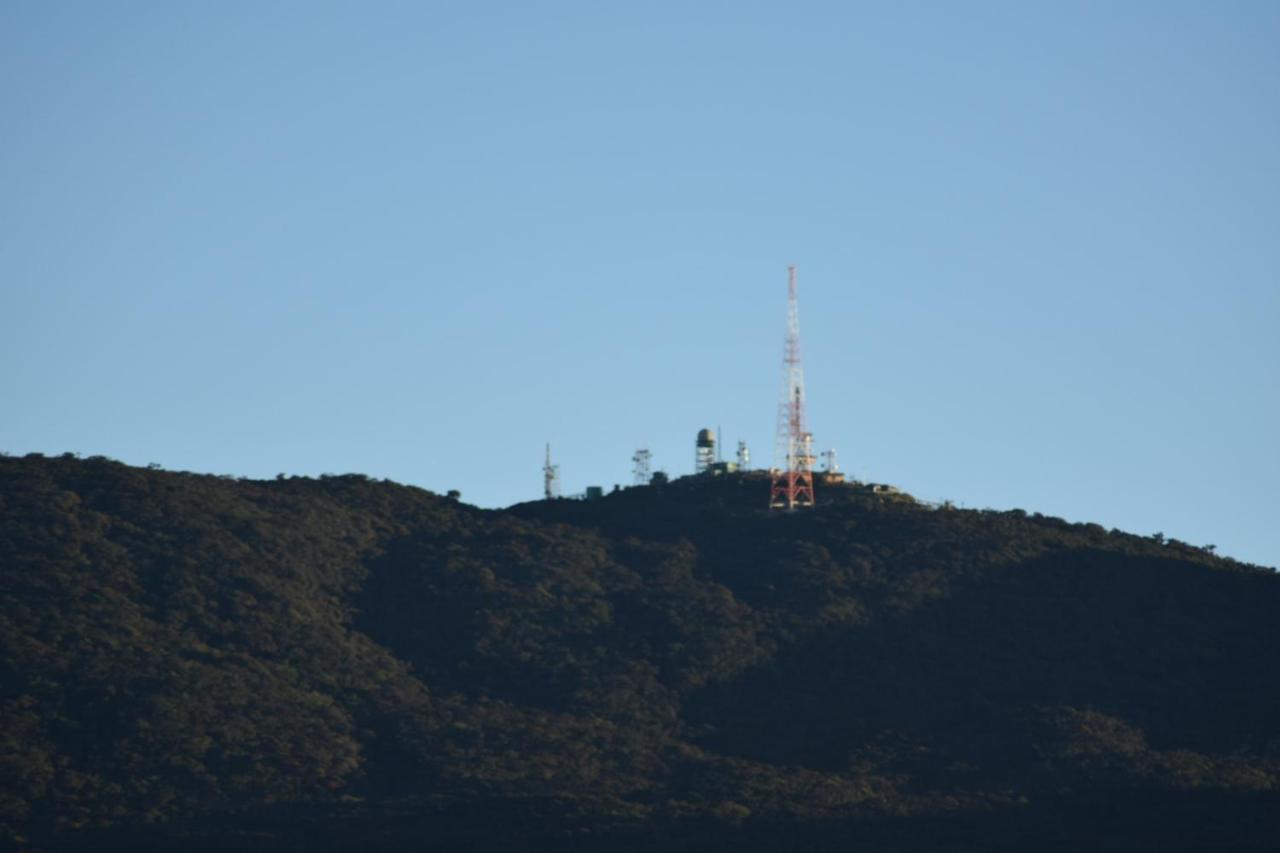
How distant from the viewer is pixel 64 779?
483 ft

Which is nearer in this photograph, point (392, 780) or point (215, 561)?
point (392, 780)

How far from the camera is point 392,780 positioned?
155 metres

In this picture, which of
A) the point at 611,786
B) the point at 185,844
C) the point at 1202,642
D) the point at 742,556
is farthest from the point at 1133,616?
the point at 185,844

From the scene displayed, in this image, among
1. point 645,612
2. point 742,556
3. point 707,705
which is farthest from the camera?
point 742,556

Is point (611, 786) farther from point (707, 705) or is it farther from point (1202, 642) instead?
point (1202, 642)

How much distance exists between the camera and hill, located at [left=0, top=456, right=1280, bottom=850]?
148 m

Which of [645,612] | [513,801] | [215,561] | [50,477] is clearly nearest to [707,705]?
[645,612]

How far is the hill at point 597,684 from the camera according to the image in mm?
148250

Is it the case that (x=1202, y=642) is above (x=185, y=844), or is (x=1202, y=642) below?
above

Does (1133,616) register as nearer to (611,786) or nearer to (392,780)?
Answer: (611,786)

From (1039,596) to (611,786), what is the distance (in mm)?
48246

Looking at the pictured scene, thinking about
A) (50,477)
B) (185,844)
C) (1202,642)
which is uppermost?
(50,477)

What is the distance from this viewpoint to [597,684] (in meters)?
172

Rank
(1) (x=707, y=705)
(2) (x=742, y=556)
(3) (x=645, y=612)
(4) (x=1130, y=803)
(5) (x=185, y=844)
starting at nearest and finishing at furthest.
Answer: (5) (x=185, y=844) < (4) (x=1130, y=803) < (1) (x=707, y=705) < (3) (x=645, y=612) < (2) (x=742, y=556)
